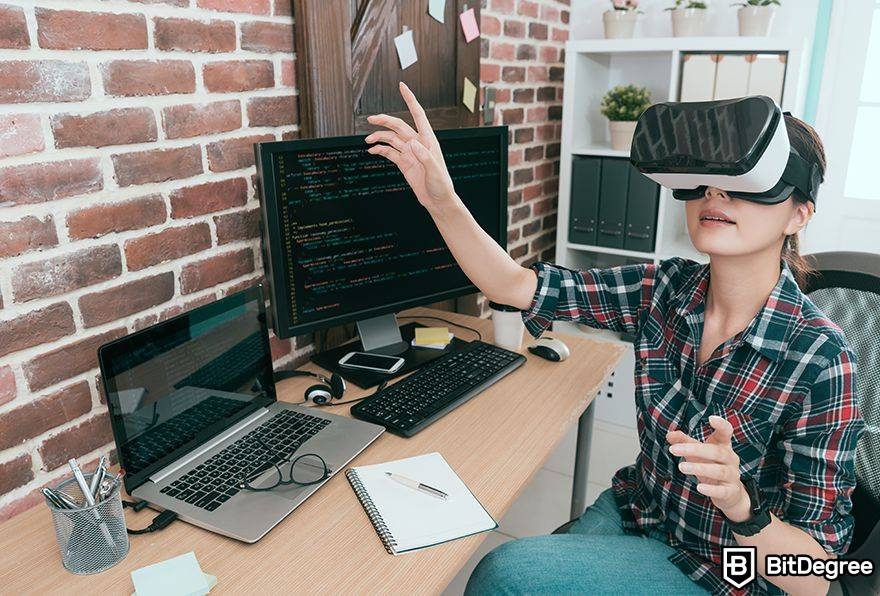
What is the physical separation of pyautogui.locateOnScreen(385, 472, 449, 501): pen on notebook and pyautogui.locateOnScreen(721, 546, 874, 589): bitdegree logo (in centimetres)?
49

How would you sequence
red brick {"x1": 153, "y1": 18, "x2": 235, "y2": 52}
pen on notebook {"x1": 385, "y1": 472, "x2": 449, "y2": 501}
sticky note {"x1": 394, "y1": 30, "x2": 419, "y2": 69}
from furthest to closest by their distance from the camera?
sticky note {"x1": 394, "y1": 30, "x2": 419, "y2": 69}, red brick {"x1": 153, "y1": 18, "x2": 235, "y2": 52}, pen on notebook {"x1": 385, "y1": 472, "x2": 449, "y2": 501}

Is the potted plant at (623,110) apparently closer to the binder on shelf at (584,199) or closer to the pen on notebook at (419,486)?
the binder on shelf at (584,199)

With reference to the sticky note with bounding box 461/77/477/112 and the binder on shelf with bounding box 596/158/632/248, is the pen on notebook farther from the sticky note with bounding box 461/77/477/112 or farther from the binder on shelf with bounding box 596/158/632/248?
the binder on shelf with bounding box 596/158/632/248

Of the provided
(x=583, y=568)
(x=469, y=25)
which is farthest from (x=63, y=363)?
(x=469, y=25)

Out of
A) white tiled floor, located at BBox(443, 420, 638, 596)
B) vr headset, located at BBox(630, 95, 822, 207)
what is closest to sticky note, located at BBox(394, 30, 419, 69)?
vr headset, located at BBox(630, 95, 822, 207)

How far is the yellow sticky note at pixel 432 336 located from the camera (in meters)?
1.69

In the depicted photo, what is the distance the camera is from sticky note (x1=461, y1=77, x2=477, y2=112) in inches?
81.5

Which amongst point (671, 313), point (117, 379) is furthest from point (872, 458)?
point (117, 379)

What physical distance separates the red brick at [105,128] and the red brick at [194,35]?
133 millimetres

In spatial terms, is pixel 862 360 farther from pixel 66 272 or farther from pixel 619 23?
pixel 619 23

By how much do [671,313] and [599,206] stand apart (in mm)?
1431

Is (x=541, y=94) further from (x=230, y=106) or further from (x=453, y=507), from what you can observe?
(x=453, y=507)

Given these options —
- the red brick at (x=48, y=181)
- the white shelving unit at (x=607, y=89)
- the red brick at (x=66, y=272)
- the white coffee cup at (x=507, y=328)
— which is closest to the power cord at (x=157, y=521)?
the red brick at (x=66, y=272)

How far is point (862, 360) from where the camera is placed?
3.76 feet
